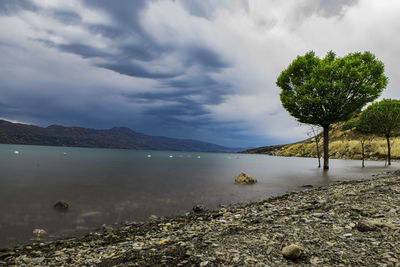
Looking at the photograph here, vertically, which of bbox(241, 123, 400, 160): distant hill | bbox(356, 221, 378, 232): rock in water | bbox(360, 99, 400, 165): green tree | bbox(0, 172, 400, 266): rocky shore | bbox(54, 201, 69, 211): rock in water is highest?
bbox(360, 99, 400, 165): green tree

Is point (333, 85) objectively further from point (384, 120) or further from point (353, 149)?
point (353, 149)

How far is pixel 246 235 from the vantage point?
6238mm

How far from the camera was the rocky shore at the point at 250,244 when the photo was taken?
445 cm

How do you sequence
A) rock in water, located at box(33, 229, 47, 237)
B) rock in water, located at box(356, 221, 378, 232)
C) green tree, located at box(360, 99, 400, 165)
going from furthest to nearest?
green tree, located at box(360, 99, 400, 165)
rock in water, located at box(33, 229, 47, 237)
rock in water, located at box(356, 221, 378, 232)

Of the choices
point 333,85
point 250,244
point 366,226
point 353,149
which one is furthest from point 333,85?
point 353,149

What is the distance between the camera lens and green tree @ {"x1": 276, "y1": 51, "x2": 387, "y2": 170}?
29078 millimetres

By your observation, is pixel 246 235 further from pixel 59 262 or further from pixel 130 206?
pixel 130 206

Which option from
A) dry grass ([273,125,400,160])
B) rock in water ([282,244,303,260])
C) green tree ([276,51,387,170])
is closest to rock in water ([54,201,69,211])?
rock in water ([282,244,303,260])

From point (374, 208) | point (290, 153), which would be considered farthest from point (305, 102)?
point (290, 153)

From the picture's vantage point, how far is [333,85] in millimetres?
28625

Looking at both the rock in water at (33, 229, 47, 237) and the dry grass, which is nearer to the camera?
the rock in water at (33, 229, 47, 237)

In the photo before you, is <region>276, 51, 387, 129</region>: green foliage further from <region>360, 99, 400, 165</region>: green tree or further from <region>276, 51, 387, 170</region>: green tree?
<region>360, 99, 400, 165</region>: green tree

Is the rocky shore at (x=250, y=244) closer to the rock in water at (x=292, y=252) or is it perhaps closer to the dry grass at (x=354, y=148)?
the rock in water at (x=292, y=252)

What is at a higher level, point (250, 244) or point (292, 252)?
point (292, 252)
